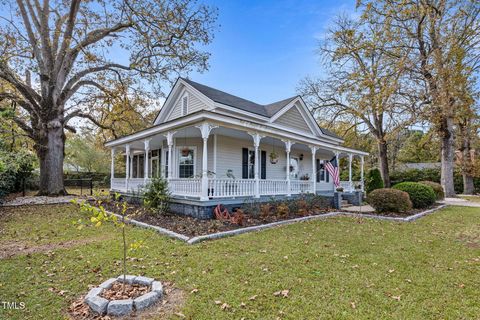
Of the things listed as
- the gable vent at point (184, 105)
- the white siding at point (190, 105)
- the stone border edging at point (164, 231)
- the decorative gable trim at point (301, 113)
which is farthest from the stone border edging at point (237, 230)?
the gable vent at point (184, 105)

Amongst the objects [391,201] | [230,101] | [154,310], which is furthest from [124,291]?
[230,101]

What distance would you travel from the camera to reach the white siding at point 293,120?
1598 cm

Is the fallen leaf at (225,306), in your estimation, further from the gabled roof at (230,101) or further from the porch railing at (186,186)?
the gabled roof at (230,101)

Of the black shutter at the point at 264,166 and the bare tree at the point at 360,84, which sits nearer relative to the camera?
the black shutter at the point at 264,166

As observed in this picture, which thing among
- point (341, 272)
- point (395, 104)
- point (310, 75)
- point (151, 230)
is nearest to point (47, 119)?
point (151, 230)

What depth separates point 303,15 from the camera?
14.0 meters

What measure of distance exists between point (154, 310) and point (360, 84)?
1932 centimetres

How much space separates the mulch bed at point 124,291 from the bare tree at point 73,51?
13746 millimetres

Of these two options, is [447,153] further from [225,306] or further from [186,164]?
[225,306]

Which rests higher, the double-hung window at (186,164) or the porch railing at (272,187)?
the double-hung window at (186,164)

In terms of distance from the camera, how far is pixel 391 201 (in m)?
11.1

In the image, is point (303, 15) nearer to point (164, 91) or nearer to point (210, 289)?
point (164, 91)

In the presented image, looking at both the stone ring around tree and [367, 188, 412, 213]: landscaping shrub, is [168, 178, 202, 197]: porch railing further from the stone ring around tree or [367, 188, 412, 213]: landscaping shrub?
[367, 188, 412, 213]: landscaping shrub

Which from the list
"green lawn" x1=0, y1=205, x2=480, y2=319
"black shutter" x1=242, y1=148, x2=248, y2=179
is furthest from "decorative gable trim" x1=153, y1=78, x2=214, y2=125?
"green lawn" x1=0, y1=205, x2=480, y2=319
